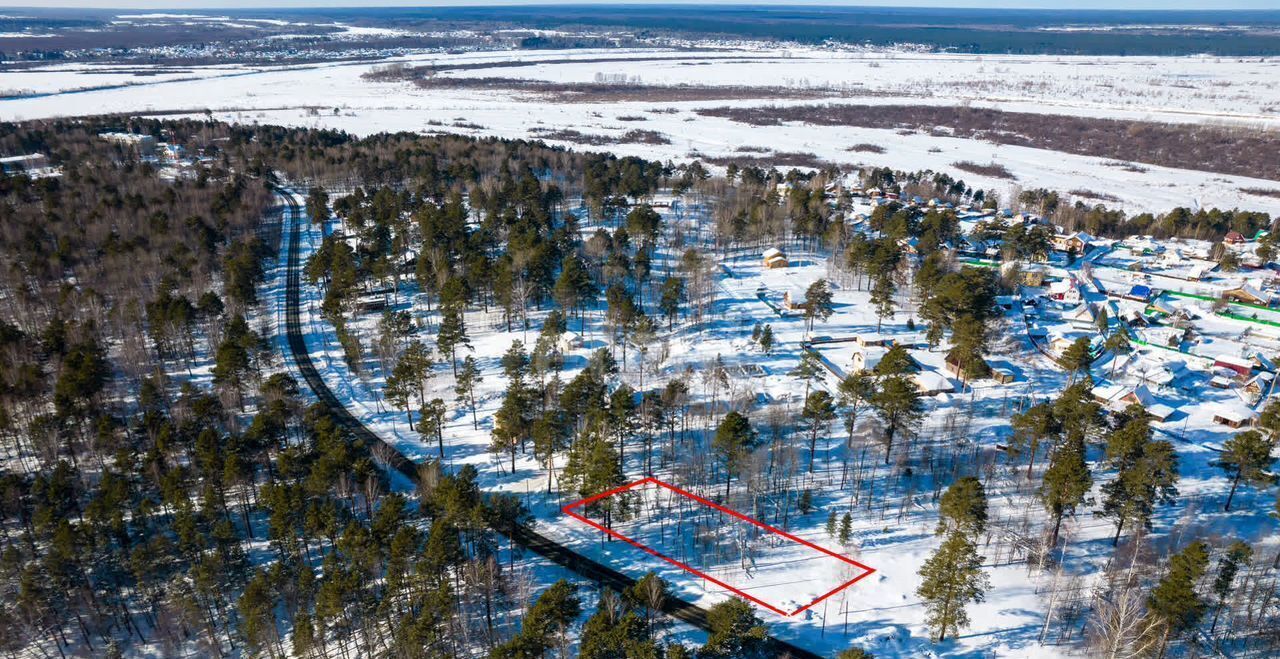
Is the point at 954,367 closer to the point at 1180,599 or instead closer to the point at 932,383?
the point at 932,383

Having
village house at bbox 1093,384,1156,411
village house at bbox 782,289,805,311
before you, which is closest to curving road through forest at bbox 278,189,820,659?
village house at bbox 1093,384,1156,411

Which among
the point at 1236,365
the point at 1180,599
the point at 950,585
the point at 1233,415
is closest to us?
the point at 1180,599

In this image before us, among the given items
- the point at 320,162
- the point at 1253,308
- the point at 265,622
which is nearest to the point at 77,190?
the point at 320,162

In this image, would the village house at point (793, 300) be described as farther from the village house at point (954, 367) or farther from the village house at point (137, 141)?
the village house at point (137, 141)

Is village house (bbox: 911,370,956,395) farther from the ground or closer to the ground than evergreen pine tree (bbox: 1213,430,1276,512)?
closer to the ground

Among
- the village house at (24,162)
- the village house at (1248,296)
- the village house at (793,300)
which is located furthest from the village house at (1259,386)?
the village house at (24,162)

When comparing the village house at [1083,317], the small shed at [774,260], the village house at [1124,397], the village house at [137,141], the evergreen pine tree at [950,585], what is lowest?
the evergreen pine tree at [950,585]

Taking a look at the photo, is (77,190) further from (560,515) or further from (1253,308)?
(1253,308)

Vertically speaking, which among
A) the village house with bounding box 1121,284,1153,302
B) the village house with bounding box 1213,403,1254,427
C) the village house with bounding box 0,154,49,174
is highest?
the village house with bounding box 0,154,49,174

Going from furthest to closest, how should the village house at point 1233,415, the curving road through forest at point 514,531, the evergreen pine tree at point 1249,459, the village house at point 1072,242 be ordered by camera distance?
the village house at point 1072,242 → the village house at point 1233,415 → the evergreen pine tree at point 1249,459 → the curving road through forest at point 514,531

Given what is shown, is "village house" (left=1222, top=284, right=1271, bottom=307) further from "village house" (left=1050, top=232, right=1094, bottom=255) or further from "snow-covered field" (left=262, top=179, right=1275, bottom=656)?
"village house" (left=1050, top=232, right=1094, bottom=255)

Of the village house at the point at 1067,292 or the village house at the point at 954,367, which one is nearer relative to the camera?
the village house at the point at 954,367

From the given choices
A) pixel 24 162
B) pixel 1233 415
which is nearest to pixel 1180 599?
pixel 1233 415
